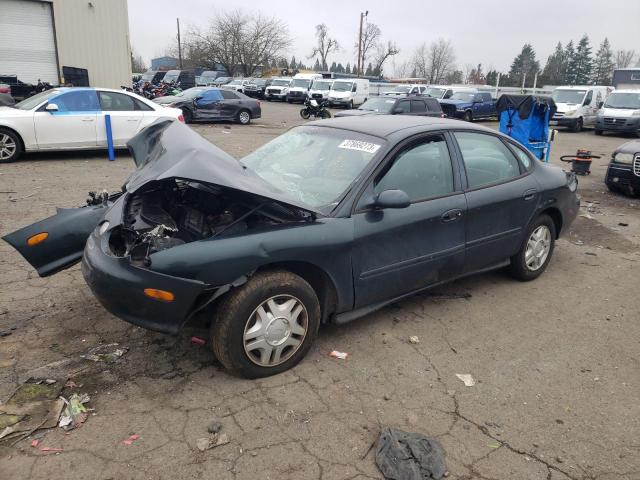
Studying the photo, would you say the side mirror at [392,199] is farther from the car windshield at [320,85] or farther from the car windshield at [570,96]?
the car windshield at [320,85]

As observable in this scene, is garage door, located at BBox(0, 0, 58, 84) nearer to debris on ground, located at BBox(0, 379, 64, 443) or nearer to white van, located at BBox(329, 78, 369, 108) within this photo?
white van, located at BBox(329, 78, 369, 108)

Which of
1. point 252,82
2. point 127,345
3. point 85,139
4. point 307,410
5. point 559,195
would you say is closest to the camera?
point 307,410

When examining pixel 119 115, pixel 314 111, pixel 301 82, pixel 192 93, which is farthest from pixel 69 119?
pixel 301 82

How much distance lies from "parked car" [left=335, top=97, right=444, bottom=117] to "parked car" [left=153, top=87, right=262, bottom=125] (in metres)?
4.96

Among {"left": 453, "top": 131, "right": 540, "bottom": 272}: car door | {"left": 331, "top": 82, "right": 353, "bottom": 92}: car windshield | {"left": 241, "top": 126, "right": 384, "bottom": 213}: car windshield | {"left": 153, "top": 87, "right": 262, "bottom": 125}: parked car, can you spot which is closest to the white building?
{"left": 153, "top": 87, "right": 262, "bottom": 125}: parked car

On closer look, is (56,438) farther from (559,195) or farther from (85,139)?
(85,139)

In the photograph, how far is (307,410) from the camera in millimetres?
2877

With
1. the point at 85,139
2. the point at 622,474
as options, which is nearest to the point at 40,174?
the point at 85,139

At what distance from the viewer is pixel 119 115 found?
10.5m

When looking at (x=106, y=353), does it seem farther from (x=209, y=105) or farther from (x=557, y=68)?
(x=557, y=68)

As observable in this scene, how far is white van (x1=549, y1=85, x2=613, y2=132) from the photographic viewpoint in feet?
72.4

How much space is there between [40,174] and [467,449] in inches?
352

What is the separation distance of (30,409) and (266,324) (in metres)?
1.44

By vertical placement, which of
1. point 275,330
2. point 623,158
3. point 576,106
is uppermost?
point 576,106
